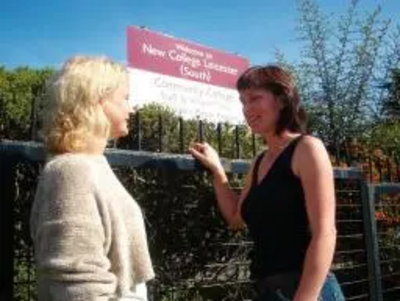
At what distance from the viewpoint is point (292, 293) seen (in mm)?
2797

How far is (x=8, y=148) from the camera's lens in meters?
2.60

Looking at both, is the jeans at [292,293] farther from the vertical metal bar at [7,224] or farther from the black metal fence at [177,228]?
the vertical metal bar at [7,224]

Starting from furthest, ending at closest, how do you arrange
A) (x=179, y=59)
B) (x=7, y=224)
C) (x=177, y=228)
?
(x=179, y=59), (x=177, y=228), (x=7, y=224)

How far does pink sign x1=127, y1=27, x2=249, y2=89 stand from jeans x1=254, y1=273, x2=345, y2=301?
8767 mm

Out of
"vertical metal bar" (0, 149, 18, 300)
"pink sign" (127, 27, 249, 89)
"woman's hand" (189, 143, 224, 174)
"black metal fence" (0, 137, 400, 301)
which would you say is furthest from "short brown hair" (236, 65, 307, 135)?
"pink sign" (127, 27, 249, 89)

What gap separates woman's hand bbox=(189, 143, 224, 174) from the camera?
3.40 metres

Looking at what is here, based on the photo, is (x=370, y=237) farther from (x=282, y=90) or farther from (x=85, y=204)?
(x=85, y=204)

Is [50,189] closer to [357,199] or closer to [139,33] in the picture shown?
[357,199]

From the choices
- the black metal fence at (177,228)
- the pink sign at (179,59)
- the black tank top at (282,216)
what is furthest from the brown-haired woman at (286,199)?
the pink sign at (179,59)

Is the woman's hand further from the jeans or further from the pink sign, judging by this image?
the pink sign

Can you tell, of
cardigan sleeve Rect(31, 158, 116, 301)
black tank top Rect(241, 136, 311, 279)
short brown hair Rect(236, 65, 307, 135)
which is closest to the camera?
cardigan sleeve Rect(31, 158, 116, 301)

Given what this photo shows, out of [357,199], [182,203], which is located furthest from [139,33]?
[182,203]

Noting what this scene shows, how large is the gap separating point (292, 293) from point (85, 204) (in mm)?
1032

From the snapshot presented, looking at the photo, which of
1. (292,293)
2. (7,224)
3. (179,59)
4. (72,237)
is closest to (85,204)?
(72,237)
